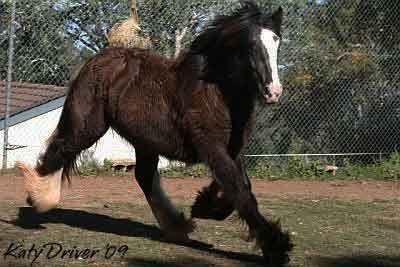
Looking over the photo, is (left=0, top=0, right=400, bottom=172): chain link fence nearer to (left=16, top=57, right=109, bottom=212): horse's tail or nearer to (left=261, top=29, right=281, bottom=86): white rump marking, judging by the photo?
(left=16, top=57, right=109, bottom=212): horse's tail

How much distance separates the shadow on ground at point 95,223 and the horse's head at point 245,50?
1225 mm

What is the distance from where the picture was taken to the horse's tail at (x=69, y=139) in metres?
5.53

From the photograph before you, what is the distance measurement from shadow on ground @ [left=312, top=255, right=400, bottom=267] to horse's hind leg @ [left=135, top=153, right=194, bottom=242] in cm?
112

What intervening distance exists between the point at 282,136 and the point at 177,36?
2.44m

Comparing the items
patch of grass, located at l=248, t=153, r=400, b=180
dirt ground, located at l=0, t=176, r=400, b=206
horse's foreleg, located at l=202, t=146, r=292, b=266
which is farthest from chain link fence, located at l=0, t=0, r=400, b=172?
horse's foreleg, located at l=202, t=146, r=292, b=266

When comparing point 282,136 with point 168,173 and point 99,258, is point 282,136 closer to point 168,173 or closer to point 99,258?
point 168,173

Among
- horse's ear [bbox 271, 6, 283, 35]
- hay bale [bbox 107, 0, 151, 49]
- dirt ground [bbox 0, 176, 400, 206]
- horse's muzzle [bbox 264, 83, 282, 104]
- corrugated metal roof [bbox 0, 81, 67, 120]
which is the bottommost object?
dirt ground [bbox 0, 176, 400, 206]

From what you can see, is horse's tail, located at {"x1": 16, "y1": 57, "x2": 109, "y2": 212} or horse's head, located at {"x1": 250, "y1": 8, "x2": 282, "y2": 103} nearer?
horse's head, located at {"x1": 250, "y1": 8, "x2": 282, "y2": 103}

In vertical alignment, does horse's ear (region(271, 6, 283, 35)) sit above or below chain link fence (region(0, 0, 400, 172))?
above

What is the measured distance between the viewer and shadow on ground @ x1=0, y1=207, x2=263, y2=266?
5.35 m

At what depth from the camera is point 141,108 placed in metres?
5.27

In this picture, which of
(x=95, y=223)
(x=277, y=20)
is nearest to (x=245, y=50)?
(x=277, y=20)

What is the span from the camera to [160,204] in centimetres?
569

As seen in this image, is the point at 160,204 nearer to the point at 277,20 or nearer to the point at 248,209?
the point at 248,209
